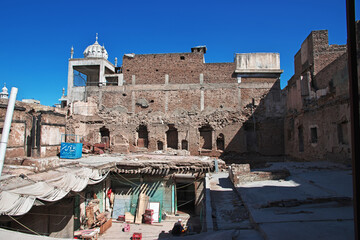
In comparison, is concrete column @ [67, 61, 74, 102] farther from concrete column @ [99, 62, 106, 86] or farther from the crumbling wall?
the crumbling wall

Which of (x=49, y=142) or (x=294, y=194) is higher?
(x=49, y=142)

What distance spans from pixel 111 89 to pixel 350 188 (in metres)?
19.6

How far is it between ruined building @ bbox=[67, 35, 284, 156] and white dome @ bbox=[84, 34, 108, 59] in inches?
43.7

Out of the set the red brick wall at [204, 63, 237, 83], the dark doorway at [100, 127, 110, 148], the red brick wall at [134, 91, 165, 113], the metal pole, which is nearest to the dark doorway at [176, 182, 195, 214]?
the red brick wall at [134, 91, 165, 113]

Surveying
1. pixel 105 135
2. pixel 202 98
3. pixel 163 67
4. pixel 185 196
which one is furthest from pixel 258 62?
pixel 105 135

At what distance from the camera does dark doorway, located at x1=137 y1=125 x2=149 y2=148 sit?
66.6 ft

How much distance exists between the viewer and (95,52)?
24203mm

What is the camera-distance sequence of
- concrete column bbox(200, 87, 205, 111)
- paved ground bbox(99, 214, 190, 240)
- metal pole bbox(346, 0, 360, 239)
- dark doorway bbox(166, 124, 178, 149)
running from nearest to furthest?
metal pole bbox(346, 0, 360, 239) < paved ground bbox(99, 214, 190, 240) < dark doorway bbox(166, 124, 178, 149) < concrete column bbox(200, 87, 205, 111)

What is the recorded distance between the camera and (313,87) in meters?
13.0

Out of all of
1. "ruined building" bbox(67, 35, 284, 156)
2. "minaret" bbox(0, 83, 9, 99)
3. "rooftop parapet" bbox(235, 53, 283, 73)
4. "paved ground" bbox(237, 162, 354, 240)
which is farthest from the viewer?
"minaret" bbox(0, 83, 9, 99)

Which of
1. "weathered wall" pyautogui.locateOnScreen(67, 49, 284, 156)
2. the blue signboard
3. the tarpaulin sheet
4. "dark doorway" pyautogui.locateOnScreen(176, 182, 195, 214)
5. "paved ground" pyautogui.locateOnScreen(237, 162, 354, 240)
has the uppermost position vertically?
"weathered wall" pyautogui.locateOnScreen(67, 49, 284, 156)

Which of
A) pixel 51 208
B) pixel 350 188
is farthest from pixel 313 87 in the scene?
pixel 51 208

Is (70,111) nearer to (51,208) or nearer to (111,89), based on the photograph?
(111,89)

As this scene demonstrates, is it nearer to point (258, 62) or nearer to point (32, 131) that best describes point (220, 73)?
point (258, 62)
